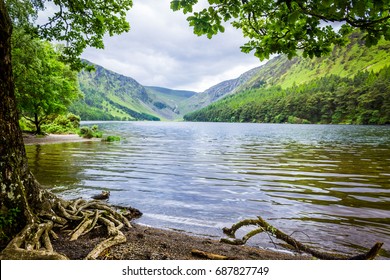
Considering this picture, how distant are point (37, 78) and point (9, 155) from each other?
32643mm

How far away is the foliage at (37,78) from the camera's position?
1045 inches

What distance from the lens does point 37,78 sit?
3431cm

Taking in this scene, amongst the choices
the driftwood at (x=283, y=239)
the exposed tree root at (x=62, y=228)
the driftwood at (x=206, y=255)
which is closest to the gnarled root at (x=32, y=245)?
the exposed tree root at (x=62, y=228)

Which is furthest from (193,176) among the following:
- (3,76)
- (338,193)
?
(3,76)

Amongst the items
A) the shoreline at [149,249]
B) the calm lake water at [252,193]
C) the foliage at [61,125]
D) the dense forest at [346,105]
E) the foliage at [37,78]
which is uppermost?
the dense forest at [346,105]

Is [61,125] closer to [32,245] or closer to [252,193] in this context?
[252,193]

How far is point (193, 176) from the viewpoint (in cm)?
1945

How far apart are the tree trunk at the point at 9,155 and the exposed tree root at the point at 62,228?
0.32 m

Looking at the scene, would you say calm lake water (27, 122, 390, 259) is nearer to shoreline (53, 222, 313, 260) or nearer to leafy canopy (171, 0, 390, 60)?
shoreline (53, 222, 313, 260)

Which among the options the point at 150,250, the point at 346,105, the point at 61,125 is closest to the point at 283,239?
the point at 150,250

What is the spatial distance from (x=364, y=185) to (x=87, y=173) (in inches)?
684

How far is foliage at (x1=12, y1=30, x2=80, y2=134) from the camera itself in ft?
87.1

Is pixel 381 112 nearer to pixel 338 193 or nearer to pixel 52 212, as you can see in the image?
pixel 338 193

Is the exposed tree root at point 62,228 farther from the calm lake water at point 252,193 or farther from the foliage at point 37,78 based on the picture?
the foliage at point 37,78
